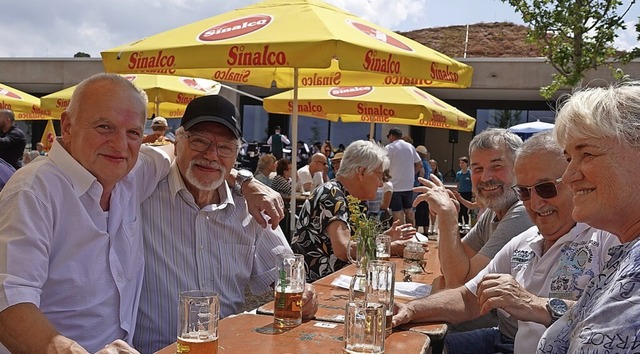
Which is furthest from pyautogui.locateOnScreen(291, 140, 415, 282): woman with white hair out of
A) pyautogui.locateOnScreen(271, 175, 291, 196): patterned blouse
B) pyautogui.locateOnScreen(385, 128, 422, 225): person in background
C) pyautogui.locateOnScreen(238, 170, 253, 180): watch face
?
pyautogui.locateOnScreen(385, 128, 422, 225): person in background

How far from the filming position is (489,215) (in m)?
3.92

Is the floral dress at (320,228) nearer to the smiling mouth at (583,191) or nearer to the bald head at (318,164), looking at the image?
the smiling mouth at (583,191)

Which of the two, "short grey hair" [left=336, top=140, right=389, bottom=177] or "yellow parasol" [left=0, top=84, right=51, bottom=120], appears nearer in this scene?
"short grey hair" [left=336, top=140, right=389, bottom=177]

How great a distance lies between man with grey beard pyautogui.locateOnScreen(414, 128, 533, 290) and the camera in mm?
3246

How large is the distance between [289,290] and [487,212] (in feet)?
6.68

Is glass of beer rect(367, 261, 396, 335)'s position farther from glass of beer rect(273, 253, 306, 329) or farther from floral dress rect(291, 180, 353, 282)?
floral dress rect(291, 180, 353, 282)

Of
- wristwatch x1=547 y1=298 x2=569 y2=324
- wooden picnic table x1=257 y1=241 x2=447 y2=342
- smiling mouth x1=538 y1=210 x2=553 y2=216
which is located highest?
smiling mouth x1=538 y1=210 x2=553 y2=216

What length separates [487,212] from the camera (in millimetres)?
3951

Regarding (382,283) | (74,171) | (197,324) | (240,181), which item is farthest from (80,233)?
(382,283)

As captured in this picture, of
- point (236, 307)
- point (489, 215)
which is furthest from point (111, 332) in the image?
point (489, 215)

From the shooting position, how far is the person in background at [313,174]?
34.1ft

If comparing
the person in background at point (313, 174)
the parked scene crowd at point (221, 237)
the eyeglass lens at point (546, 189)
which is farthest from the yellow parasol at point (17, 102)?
the eyeglass lens at point (546, 189)

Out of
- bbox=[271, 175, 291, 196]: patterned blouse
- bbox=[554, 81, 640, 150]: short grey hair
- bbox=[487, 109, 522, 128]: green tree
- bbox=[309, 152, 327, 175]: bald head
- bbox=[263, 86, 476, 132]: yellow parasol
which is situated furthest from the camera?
bbox=[487, 109, 522, 128]: green tree

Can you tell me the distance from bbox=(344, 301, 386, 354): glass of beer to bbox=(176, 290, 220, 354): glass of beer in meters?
0.39
